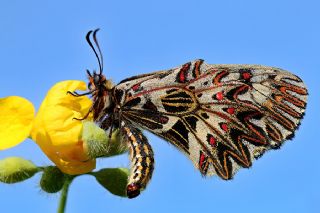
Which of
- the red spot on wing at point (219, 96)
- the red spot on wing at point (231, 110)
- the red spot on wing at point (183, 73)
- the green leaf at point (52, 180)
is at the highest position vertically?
the red spot on wing at point (183, 73)

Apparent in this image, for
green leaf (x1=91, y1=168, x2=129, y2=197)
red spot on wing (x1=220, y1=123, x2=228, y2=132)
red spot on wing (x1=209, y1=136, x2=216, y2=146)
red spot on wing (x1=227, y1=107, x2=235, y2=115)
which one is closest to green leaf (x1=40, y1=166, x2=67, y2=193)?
green leaf (x1=91, y1=168, x2=129, y2=197)

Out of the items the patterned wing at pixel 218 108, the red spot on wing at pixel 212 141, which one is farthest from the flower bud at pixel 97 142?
the red spot on wing at pixel 212 141

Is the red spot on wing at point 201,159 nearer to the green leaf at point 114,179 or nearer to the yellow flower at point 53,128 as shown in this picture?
the green leaf at point 114,179

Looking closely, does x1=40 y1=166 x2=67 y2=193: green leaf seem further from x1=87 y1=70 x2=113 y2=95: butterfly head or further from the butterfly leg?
x1=87 y1=70 x2=113 y2=95: butterfly head

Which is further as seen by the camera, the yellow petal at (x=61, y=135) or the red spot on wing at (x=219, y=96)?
the red spot on wing at (x=219, y=96)

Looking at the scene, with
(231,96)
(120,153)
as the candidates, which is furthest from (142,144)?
(231,96)

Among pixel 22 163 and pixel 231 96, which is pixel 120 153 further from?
pixel 231 96

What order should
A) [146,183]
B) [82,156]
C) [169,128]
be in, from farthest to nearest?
[169,128] → [82,156] → [146,183]

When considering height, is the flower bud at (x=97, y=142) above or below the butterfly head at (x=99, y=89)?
below
